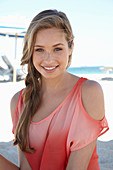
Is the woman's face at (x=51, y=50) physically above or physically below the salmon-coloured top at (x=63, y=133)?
above

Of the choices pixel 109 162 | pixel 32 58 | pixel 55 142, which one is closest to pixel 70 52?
pixel 32 58

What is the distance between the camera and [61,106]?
1447 millimetres

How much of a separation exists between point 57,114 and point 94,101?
27 centimetres

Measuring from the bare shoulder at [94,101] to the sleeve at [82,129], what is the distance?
3cm

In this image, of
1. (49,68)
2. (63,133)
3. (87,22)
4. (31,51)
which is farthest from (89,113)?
(87,22)

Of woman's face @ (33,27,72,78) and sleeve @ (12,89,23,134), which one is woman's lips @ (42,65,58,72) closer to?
woman's face @ (33,27,72,78)

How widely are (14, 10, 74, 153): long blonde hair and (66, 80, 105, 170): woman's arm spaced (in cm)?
30

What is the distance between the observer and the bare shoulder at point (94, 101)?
1.32 m

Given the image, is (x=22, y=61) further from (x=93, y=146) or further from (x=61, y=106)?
(x=93, y=146)

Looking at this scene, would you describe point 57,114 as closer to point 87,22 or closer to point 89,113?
point 89,113

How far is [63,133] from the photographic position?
4.46ft

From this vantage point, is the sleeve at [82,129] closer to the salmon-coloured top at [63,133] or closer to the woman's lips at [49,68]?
the salmon-coloured top at [63,133]

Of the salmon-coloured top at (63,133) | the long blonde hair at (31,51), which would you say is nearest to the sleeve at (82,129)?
the salmon-coloured top at (63,133)

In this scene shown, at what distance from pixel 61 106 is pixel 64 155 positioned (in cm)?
31
